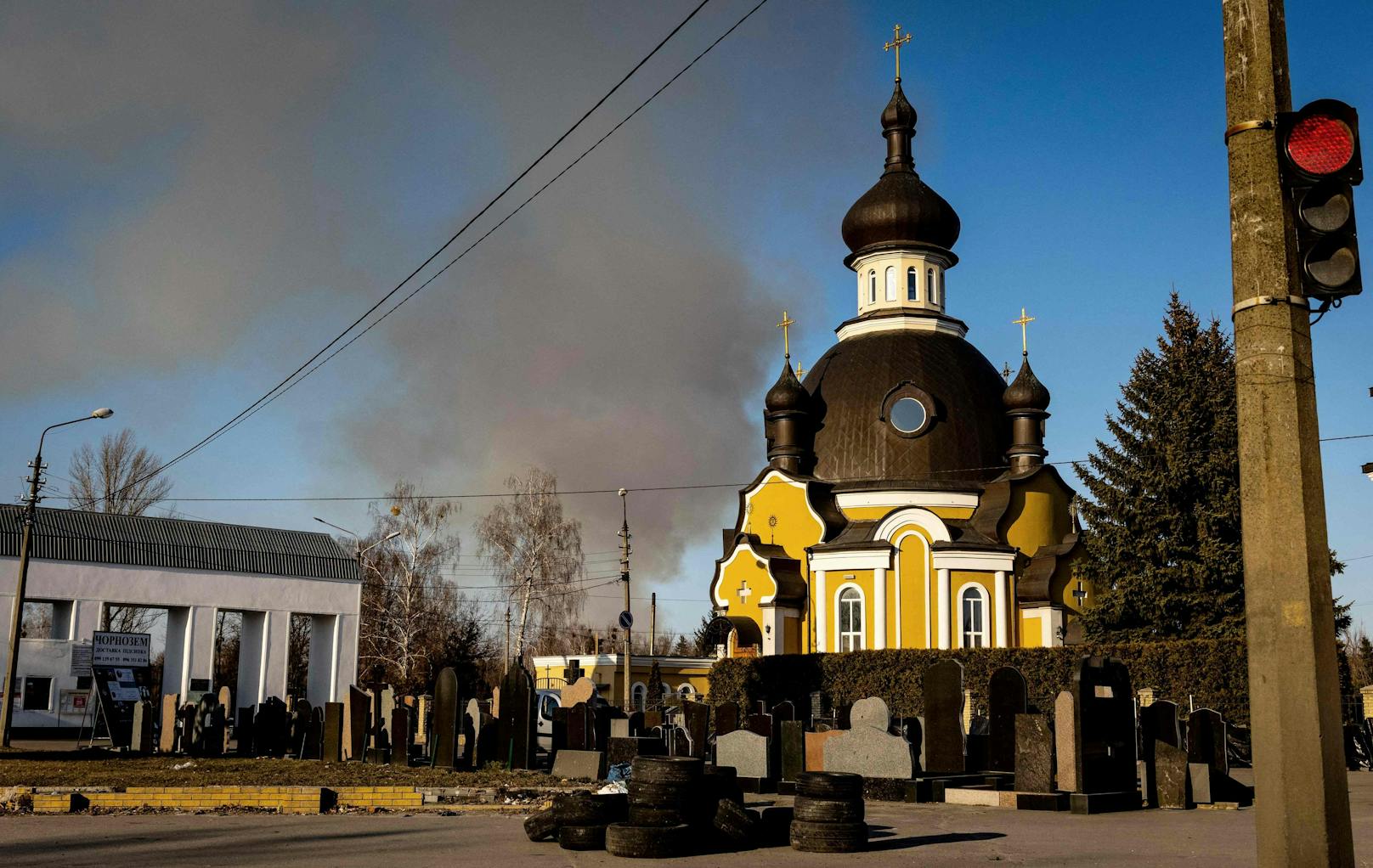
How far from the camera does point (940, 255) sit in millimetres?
51500

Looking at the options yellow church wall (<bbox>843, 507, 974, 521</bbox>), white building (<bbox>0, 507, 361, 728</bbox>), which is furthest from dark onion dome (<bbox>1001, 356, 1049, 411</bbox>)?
white building (<bbox>0, 507, 361, 728</bbox>)

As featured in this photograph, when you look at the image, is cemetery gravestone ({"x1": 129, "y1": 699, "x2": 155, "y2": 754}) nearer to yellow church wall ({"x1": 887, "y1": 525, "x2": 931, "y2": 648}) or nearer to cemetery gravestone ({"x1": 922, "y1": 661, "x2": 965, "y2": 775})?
cemetery gravestone ({"x1": 922, "y1": 661, "x2": 965, "y2": 775})

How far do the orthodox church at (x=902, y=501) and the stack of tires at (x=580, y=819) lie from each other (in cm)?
3282

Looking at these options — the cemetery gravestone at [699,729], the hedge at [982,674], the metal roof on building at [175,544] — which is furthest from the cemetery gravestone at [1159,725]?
the metal roof on building at [175,544]

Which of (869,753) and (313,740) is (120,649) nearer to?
(313,740)

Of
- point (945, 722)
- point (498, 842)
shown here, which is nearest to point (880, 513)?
point (945, 722)

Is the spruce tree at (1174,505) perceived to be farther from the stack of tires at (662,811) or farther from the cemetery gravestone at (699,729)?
the stack of tires at (662,811)

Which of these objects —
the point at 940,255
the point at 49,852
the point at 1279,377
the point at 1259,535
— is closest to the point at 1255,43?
the point at 1279,377

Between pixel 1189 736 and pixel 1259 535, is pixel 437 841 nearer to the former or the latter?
pixel 1259 535

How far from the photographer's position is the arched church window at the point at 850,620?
4409 cm

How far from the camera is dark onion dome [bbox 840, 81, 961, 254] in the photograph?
168 ft

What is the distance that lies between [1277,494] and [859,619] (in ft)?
130

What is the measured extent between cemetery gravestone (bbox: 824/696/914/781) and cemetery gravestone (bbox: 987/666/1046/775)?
73.2 inches

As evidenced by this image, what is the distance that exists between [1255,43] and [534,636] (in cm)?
6018
